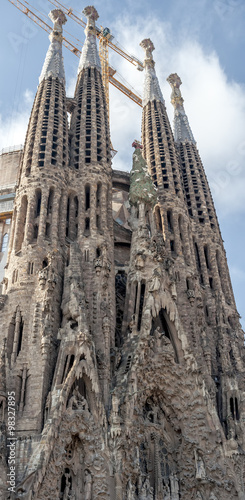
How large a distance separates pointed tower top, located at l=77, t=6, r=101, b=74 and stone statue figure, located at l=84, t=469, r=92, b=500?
88.6 ft

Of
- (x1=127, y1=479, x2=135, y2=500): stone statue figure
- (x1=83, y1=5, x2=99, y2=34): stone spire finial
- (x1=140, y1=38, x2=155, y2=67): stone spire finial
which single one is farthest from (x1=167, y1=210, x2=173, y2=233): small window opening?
(x1=140, y1=38, x2=155, y2=67): stone spire finial

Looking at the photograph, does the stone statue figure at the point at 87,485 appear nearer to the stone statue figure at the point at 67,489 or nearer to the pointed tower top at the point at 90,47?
the stone statue figure at the point at 67,489

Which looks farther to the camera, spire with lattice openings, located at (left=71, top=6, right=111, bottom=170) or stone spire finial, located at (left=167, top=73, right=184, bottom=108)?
stone spire finial, located at (left=167, top=73, right=184, bottom=108)

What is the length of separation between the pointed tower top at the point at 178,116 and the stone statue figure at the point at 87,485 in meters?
26.3

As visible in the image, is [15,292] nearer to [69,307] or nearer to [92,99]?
[69,307]

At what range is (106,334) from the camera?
866 inches

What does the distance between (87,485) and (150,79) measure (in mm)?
31884

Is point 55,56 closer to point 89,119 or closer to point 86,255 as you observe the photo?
point 89,119

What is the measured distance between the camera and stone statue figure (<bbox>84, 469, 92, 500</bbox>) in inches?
697

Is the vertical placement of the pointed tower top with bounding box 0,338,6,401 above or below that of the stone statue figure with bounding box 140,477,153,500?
above

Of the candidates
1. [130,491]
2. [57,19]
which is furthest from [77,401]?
[57,19]

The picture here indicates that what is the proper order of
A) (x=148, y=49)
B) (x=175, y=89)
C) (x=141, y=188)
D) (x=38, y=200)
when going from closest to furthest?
(x=38, y=200), (x=141, y=188), (x=175, y=89), (x=148, y=49)

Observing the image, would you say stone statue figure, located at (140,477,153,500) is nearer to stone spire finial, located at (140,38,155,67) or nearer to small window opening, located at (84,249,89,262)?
small window opening, located at (84,249,89,262)

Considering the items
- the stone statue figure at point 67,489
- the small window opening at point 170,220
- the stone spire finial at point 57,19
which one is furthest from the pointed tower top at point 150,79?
the stone statue figure at point 67,489
